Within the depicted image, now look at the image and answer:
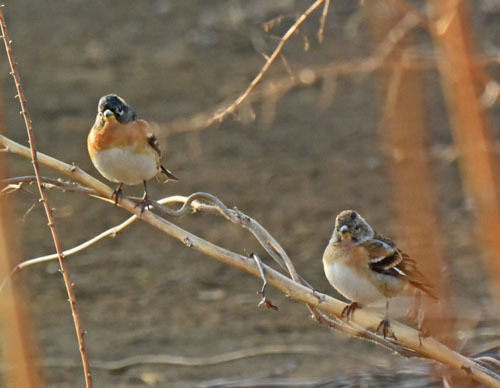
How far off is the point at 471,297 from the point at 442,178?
75.0 inches

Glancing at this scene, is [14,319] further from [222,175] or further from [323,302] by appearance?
[222,175]

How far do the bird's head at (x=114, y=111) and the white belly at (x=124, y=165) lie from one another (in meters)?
0.15

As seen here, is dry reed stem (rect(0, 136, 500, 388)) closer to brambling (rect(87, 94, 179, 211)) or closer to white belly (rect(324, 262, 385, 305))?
white belly (rect(324, 262, 385, 305))

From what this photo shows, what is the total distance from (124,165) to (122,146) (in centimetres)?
9

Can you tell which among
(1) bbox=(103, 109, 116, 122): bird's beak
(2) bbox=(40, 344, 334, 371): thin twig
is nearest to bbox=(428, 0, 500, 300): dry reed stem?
(1) bbox=(103, 109, 116, 122): bird's beak

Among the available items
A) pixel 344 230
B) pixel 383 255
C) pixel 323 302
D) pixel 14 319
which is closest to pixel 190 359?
pixel 344 230

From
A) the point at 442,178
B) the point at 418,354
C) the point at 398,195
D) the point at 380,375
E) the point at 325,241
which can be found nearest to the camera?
the point at 398,195

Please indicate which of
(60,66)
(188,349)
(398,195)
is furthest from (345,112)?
(398,195)

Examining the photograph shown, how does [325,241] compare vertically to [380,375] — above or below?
above

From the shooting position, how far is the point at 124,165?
3.87 metres

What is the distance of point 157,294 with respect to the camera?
642 cm

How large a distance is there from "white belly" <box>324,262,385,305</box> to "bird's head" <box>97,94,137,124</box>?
44.3 inches

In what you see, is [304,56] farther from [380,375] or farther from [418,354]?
[418,354]

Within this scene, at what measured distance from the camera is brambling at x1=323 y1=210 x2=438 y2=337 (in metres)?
3.27
